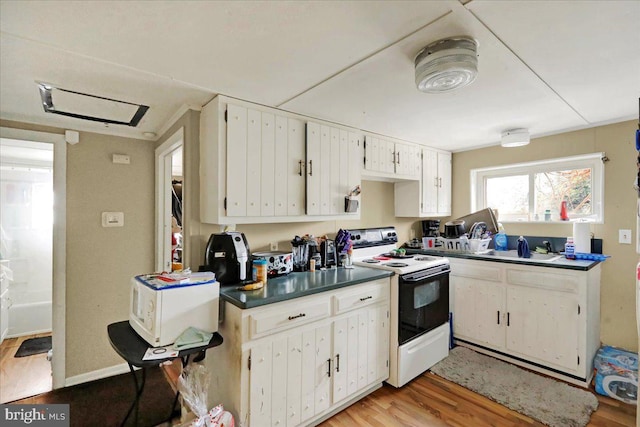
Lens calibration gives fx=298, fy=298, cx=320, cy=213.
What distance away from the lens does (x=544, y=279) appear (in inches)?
96.4

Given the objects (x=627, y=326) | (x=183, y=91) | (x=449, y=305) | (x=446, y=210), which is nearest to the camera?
(x=183, y=91)

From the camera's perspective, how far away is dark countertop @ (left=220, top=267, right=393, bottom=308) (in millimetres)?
1621

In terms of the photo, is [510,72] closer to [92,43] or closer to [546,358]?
[92,43]

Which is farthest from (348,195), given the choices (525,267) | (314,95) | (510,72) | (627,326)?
(627,326)

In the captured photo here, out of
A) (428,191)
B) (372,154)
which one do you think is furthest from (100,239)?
(428,191)

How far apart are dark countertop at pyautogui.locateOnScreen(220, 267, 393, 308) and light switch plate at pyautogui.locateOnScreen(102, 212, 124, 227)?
58.6 inches

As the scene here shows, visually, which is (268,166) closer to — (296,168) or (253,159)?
(253,159)

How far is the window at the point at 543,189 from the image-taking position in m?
2.77

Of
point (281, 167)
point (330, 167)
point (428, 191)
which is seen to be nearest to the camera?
point (281, 167)

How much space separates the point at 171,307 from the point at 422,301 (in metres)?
1.88

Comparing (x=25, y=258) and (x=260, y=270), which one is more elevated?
(x=260, y=270)

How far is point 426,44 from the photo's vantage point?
4.44 feet

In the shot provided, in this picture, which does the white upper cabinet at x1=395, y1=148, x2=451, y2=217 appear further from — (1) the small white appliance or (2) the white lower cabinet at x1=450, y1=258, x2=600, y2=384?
(1) the small white appliance

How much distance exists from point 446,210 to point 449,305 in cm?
120
